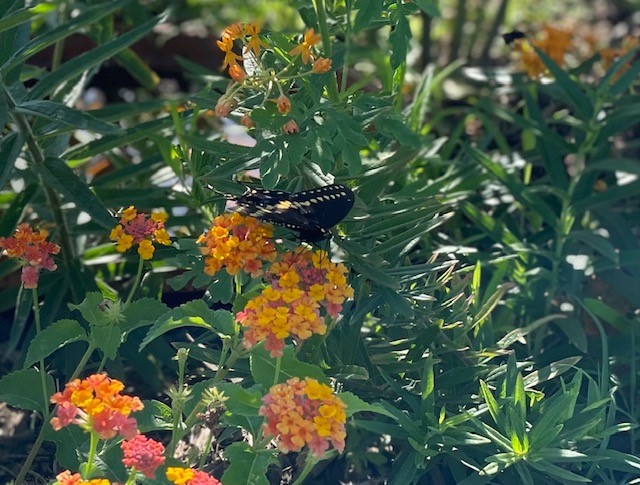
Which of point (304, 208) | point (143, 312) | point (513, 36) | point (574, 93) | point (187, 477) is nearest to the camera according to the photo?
point (187, 477)

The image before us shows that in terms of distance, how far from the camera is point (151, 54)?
335 centimetres

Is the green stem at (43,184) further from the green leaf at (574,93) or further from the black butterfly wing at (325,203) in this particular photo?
the green leaf at (574,93)

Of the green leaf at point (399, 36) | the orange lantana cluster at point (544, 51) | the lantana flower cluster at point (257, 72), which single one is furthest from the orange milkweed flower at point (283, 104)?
the orange lantana cluster at point (544, 51)

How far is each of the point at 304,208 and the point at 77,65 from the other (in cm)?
77

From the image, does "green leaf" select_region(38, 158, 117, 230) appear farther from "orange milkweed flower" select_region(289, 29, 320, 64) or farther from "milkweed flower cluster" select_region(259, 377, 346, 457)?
"milkweed flower cluster" select_region(259, 377, 346, 457)

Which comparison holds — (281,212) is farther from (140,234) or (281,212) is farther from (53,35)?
(53,35)

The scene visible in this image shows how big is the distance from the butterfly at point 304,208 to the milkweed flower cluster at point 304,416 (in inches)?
10.0

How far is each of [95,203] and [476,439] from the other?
0.81 metres

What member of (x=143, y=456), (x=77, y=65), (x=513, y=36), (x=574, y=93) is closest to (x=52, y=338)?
(x=143, y=456)

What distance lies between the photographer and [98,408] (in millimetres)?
1215

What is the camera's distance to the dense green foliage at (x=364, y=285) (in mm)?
1462

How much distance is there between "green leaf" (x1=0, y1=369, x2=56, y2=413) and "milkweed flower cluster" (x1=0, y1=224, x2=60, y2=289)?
0.14m

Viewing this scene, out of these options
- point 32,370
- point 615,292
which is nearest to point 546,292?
point 615,292

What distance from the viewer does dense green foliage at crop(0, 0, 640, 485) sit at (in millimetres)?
1462
